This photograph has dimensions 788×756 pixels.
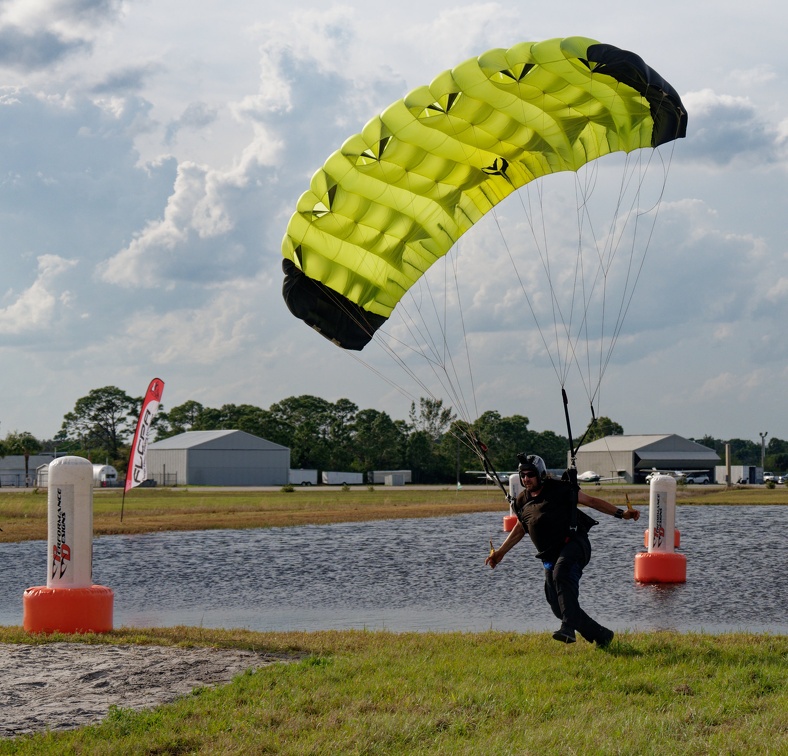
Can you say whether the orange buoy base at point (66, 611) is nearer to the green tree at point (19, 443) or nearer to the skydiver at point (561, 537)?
the skydiver at point (561, 537)

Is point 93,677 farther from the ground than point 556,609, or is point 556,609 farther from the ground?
point 556,609

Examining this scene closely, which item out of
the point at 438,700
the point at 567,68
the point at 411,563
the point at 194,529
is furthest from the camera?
the point at 194,529

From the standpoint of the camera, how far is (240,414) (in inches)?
5020

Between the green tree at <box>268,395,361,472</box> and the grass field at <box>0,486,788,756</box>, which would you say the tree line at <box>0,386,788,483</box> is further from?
the grass field at <box>0,486,788,756</box>

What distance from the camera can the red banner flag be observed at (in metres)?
31.5

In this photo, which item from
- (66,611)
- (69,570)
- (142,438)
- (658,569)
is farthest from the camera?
(142,438)

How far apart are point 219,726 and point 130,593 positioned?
980cm

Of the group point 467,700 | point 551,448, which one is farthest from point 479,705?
point 551,448

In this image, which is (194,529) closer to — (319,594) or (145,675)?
(319,594)

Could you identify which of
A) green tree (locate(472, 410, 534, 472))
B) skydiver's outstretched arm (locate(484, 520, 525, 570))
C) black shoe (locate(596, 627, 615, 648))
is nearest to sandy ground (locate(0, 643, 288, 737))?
skydiver's outstretched arm (locate(484, 520, 525, 570))

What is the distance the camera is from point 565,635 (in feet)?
28.3

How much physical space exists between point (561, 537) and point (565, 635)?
0.86 meters

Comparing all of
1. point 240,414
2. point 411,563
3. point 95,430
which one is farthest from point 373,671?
point 95,430

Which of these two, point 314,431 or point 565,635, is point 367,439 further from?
point 565,635
